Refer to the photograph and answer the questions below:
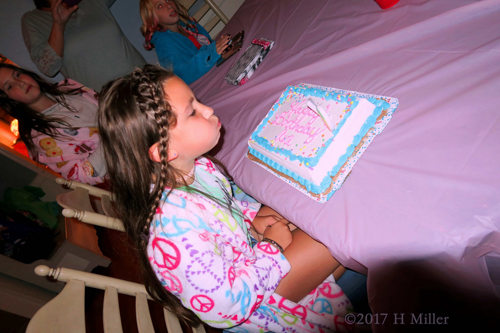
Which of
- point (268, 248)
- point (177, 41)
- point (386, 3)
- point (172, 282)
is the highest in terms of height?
point (386, 3)

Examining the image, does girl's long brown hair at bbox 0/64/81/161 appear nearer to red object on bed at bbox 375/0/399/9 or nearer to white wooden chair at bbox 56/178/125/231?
white wooden chair at bbox 56/178/125/231

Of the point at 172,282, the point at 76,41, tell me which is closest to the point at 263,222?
the point at 172,282

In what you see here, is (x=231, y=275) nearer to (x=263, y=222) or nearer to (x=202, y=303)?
(x=202, y=303)

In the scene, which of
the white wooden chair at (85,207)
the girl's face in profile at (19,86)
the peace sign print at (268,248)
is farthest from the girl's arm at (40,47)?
the peace sign print at (268,248)

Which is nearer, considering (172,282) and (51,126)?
(172,282)

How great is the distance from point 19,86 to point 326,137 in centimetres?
191

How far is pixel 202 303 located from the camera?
2.40 ft

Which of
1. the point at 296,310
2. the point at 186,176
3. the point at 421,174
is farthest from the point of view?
the point at 186,176

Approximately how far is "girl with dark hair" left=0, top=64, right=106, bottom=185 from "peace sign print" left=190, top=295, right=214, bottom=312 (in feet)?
4.38

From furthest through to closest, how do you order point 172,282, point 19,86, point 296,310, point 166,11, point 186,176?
point 166,11 < point 19,86 < point 186,176 < point 296,310 < point 172,282

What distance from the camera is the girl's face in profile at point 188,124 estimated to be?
2.64 feet

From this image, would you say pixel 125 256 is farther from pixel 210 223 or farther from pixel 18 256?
pixel 210 223

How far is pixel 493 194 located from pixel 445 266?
19 cm

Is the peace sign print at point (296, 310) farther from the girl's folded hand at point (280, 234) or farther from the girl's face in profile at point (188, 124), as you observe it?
the girl's face in profile at point (188, 124)
